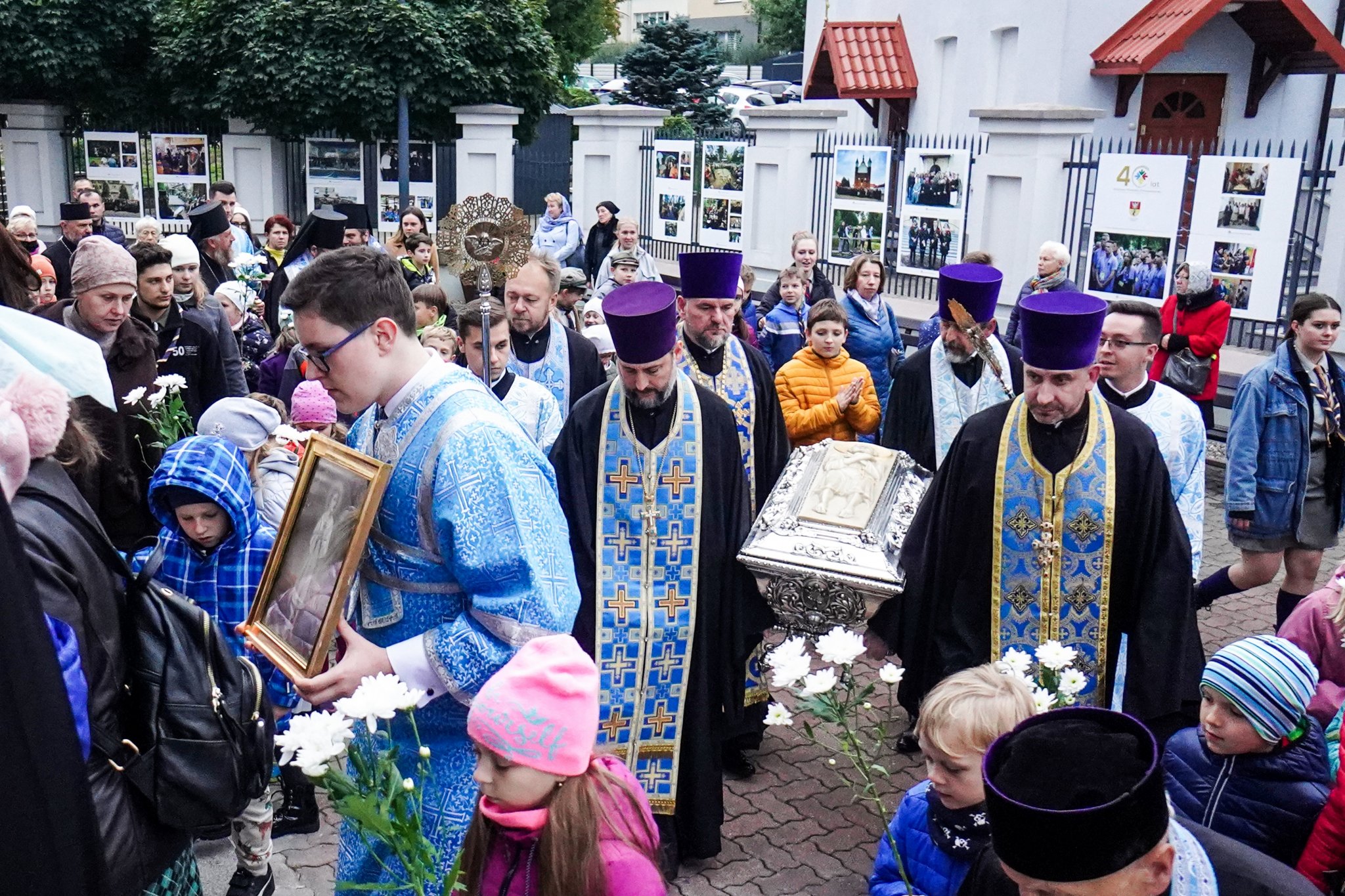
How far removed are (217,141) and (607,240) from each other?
29.5 ft

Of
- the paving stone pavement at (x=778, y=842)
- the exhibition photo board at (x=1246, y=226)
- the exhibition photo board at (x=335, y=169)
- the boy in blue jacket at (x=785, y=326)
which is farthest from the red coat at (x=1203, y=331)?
the exhibition photo board at (x=335, y=169)

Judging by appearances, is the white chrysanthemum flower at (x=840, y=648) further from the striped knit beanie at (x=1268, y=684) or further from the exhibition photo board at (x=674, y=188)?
the exhibition photo board at (x=674, y=188)

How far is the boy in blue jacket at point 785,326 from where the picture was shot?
28.4ft

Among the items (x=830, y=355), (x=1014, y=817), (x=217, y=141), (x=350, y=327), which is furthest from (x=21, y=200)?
(x=1014, y=817)

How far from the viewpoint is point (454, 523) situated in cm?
260

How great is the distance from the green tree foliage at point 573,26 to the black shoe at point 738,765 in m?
27.5

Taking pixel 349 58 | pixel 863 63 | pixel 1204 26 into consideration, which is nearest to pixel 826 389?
pixel 1204 26

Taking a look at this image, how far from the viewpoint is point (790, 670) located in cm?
240

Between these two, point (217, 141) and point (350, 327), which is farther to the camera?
point (217, 141)

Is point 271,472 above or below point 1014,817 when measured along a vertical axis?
below

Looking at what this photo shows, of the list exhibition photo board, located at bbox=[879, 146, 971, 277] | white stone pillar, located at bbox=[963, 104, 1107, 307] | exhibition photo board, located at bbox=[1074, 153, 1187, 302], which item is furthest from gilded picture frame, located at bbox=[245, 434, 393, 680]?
exhibition photo board, located at bbox=[879, 146, 971, 277]

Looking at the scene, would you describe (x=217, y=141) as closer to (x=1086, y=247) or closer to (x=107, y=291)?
(x=1086, y=247)

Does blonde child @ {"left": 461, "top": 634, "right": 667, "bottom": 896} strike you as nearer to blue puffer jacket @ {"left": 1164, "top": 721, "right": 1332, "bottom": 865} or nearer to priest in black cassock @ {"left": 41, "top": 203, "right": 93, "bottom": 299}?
blue puffer jacket @ {"left": 1164, "top": 721, "right": 1332, "bottom": 865}

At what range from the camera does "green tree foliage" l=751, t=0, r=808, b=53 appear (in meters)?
48.0
